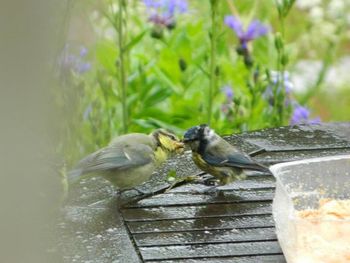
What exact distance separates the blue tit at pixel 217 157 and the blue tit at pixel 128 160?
0.09 metres

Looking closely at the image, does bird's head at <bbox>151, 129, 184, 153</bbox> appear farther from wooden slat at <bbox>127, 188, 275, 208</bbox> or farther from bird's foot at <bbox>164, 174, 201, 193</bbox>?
wooden slat at <bbox>127, 188, 275, 208</bbox>

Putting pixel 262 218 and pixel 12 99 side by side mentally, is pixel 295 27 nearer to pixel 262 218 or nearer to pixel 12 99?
pixel 262 218

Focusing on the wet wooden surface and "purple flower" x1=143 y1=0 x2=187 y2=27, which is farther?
"purple flower" x1=143 y1=0 x2=187 y2=27

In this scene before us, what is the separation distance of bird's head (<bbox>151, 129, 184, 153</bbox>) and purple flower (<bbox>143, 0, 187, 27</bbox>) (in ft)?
5.85

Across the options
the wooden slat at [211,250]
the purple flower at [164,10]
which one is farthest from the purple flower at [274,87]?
the wooden slat at [211,250]

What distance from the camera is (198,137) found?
91.6 inches

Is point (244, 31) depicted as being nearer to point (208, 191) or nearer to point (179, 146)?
point (179, 146)

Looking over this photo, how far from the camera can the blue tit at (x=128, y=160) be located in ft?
7.03

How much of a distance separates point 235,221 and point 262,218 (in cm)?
7

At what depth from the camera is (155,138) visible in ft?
7.86

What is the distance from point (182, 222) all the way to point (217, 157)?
Result: 44 cm

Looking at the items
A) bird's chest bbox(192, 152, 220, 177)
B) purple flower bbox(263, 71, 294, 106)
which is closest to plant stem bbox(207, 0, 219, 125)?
purple flower bbox(263, 71, 294, 106)

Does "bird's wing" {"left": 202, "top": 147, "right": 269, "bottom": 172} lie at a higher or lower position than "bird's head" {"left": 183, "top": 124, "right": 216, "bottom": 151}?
lower

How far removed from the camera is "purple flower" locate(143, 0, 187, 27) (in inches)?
163
